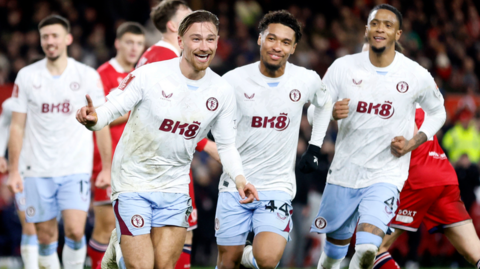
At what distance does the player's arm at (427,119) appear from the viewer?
614cm

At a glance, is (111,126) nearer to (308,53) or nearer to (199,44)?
Answer: (199,44)

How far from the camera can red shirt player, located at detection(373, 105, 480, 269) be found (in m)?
6.64

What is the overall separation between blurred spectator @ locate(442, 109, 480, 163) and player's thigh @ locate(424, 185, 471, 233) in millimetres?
6196

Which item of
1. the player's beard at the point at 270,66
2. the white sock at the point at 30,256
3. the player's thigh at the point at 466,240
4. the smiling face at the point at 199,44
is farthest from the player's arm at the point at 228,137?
the white sock at the point at 30,256

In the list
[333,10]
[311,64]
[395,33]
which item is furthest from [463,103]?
[395,33]

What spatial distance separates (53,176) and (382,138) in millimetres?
3701

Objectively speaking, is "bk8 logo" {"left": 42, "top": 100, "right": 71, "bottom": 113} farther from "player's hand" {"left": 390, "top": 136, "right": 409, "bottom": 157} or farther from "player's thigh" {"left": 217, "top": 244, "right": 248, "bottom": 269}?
"player's hand" {"left": 390, "top": 136, "right": 409, "bottom": 157}

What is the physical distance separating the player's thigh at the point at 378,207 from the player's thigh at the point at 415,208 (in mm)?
667

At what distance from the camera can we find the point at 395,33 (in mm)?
6273

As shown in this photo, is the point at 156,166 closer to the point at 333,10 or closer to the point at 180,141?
the point at 180,141

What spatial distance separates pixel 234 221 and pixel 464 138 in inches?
328

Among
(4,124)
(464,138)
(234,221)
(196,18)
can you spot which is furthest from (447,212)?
(464,138)

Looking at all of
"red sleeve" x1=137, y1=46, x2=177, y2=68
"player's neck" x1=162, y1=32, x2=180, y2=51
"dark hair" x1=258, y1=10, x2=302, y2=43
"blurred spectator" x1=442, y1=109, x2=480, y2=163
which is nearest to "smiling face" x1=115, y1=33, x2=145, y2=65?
"player's neck" x1=162, y1=32, x2=180, y2=51

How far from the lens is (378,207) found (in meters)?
5.97
